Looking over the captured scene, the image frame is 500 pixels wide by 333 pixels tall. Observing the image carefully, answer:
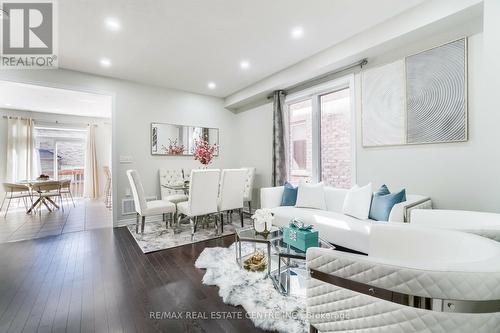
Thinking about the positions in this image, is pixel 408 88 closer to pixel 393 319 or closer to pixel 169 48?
pixel 393 319

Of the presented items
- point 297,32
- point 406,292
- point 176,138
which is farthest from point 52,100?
point 406,292

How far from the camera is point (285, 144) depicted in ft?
14.6

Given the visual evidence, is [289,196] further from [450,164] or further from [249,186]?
[450,164]

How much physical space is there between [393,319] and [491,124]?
2202mm

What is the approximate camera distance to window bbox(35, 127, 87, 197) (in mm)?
6688

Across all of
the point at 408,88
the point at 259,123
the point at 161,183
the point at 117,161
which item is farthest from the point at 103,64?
the point at 408,88

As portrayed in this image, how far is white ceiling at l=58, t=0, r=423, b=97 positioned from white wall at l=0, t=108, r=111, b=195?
3.94 m

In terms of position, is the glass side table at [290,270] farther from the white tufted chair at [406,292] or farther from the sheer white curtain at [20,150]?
the sheer white curtain at [20,150]

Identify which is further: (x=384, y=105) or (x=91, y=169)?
(x=91, y=169)

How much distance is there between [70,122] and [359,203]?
27.0ft

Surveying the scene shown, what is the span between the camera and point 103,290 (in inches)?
82.3

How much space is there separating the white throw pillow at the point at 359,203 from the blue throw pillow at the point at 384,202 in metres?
0.06

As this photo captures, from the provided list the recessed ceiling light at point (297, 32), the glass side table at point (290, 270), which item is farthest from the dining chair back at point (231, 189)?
the recessed ceiling light at point (297, 32)

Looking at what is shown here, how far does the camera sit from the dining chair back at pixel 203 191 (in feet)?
11.1
